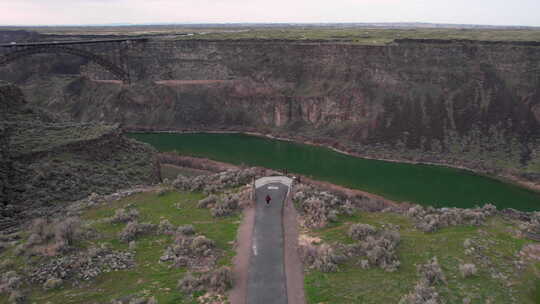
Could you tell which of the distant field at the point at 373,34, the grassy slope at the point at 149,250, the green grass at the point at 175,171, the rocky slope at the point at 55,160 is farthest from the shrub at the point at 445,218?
the distant field at the point at 373,34

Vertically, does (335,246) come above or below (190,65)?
below

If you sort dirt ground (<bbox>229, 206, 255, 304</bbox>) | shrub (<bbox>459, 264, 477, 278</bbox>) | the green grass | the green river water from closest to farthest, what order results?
dirt ground (<bbox>229, 206, 255, 304</bbox>) → shrub (<bbox>459, 264, 477, 278</bbox>) → the green river water → the green grass

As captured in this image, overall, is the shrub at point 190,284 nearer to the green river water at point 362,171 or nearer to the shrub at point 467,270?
the shrub at point 467,270

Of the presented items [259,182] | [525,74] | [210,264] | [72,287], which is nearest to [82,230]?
[72,287]

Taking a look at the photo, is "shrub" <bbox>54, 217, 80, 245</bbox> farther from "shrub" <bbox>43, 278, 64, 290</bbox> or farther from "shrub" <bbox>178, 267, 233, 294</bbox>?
"shrub" <bbox>178, 267, 233, 294</bbox>

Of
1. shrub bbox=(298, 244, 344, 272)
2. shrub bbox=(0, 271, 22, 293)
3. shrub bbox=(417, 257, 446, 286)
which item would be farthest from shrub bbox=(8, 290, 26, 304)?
shrub bbox=(417, 257, 446, 286)

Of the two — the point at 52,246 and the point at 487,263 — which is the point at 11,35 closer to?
the point at 52,246

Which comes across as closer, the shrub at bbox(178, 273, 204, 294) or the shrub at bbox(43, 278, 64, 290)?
the shrub at bbox(43, 278, 64, 290)
